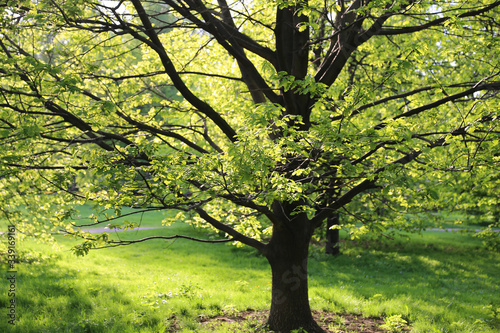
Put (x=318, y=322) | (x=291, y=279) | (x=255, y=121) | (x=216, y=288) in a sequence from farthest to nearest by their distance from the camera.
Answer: (x=216, y=288), (x=318, y=322), (x=291, y=279), (x=255, y=121)

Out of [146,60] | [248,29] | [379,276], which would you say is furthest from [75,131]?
[379,276]

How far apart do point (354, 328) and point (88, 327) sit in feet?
15.5

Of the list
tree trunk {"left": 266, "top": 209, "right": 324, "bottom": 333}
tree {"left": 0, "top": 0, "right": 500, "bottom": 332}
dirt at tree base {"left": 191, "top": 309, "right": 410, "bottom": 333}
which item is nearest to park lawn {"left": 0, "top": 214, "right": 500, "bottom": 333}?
dirt at tree base {"left": 191, "top": 309, "right": 410, "bottom": 333}

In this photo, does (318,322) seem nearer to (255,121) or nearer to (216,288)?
(216,288)

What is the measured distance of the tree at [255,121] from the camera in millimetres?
4238

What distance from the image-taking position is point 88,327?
616 cm

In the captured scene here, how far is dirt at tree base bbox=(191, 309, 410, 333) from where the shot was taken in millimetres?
6461

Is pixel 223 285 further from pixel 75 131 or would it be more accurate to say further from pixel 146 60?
pixel 146 60

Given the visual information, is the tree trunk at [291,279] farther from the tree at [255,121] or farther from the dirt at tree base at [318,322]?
the dirt at tree base at [318,322]

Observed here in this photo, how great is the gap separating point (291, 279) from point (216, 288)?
3717mm

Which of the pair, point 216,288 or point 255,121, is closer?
point 255,121

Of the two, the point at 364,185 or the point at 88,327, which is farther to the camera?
the point at 88,327

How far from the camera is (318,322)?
688 centimetres

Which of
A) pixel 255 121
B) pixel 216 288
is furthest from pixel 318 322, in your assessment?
pixel 255 121
